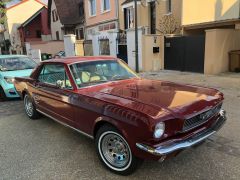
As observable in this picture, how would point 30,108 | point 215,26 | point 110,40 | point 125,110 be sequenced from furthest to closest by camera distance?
point 110,40
point 215,26
point 30,108
point 125,110

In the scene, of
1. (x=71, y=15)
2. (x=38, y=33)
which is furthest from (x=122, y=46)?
(x=38, y=33)

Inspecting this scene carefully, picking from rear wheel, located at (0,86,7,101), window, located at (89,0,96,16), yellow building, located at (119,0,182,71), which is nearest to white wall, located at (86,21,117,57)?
yellow building, located at (119,0,182,71)

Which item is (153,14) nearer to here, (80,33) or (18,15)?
(80,33)

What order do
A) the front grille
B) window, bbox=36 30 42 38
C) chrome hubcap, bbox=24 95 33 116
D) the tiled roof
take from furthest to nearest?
1. window, bbox=36 30 42 38
2. the tiled roof
3. chrome hubcap, bbox=24 95 33 116
4. the front grille

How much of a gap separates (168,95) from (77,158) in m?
1.70

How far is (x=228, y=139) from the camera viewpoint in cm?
415

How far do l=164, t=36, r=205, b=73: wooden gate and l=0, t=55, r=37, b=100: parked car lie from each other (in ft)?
23.0

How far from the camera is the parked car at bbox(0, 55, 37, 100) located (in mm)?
7574

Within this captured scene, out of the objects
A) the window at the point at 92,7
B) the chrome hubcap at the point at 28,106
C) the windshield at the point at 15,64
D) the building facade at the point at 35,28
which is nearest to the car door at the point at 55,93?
the chrome hubcap at the point at 28,106

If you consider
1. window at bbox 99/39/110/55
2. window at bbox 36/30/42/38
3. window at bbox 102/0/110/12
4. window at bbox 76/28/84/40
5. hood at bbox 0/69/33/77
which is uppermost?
window at bbox 102/0/110/12

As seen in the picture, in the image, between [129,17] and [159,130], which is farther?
[129,17]

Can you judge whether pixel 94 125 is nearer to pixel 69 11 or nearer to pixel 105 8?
pixel 105 8

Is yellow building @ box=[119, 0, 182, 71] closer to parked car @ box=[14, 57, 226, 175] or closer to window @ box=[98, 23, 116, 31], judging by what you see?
window @ box=[98, 23, 116, 31]

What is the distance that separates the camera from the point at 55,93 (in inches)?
171
